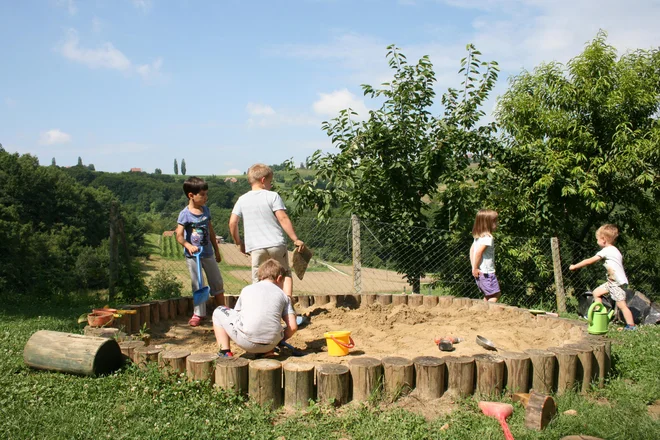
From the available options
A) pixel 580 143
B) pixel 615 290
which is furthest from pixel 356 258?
pixel 580 143

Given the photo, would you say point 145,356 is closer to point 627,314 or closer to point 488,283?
point 488,283

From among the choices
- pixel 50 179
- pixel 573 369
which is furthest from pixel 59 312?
pixel 50 179

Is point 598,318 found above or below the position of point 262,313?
below

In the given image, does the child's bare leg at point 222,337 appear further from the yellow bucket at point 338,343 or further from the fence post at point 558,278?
the fence post at point 558,278

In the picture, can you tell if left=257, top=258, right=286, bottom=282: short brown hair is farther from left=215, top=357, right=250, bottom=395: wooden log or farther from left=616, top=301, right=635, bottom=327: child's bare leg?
left=616, top=301, right=635, bottom=327: child's bare leg

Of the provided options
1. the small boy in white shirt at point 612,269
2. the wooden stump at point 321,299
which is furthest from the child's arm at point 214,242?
the small boy in white shirt at point 612,269

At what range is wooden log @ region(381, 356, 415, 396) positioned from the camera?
333 centimetres

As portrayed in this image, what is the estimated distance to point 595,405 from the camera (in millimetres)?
3340

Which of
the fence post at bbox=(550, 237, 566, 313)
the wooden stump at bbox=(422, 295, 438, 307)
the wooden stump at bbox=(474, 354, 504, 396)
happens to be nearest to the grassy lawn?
the wooden stump at bbox=(474, 354, 504, 396)

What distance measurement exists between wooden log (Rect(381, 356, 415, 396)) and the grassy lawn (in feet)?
0.50

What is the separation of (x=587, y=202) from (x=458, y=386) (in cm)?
634

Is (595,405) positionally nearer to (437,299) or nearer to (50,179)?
(437,299)

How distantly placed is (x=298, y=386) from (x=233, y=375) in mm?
427

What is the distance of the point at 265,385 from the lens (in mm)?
3264
